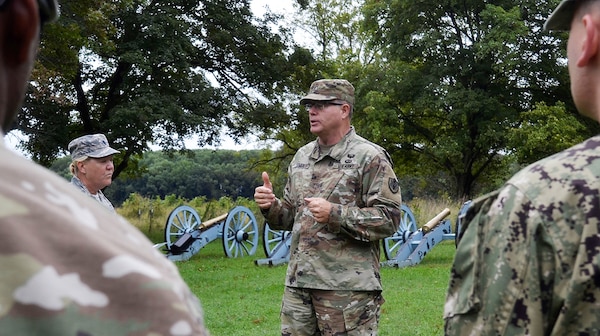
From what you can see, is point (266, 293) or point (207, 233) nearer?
point (266, 293)

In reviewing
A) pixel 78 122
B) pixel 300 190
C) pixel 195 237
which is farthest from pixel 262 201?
pixel 78 122

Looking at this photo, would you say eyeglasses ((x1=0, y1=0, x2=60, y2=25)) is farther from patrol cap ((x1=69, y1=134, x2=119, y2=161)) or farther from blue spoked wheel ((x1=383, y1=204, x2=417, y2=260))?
blue spoked wheel ((x1=383, y1=204, x2=417, y2=260))

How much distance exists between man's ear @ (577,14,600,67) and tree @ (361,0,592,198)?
90.2 feet

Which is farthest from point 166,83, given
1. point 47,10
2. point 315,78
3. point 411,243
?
point 47,10

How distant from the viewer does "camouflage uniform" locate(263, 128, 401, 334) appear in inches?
159

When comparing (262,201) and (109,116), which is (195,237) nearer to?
(109,116)

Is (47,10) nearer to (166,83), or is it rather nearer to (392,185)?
(392,185)

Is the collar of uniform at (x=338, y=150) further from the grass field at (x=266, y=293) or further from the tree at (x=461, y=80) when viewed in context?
the tree at (x=461, y=80)

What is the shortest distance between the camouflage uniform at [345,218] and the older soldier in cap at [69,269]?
125 inches

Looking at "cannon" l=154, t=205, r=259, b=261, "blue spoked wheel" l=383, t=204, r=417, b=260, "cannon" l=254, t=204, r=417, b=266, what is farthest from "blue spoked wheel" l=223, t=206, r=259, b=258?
"blue spoked wheel" l=383, t=204, r=417, b=260

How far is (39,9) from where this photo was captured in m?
0.99

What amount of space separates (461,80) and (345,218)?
27774mm

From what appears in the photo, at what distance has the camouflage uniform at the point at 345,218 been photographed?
13.3 feet

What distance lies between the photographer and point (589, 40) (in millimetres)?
1657
